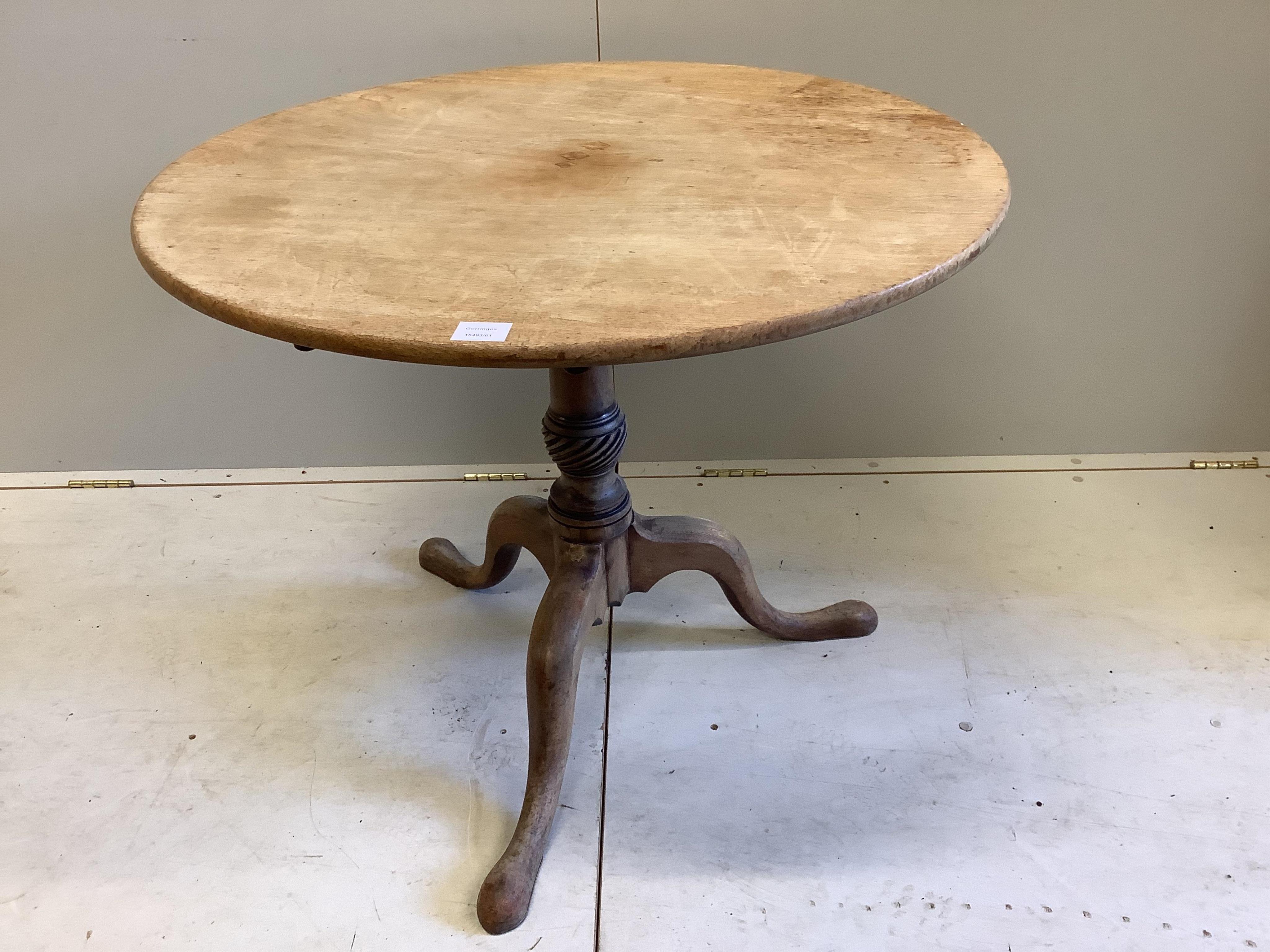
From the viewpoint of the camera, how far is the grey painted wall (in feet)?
5.80

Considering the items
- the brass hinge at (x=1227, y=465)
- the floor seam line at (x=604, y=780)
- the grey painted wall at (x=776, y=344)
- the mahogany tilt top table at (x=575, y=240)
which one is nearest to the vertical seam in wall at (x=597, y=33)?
the grey painted wall at (x=776, y=344)

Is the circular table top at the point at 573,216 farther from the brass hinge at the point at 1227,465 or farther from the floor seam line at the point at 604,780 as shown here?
the brass hinge at the point at 1227,465

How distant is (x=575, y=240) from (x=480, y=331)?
0.22 metres

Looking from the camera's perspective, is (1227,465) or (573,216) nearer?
(573,216)

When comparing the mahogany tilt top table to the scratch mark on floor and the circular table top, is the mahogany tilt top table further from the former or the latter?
the scratch mark on floor

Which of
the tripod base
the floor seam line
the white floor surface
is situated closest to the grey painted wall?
the white floor surface

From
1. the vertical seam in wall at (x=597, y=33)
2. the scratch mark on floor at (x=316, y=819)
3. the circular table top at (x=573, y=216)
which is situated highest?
the vertical seam in wall at (x=597, y=33)

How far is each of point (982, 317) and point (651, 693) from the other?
101 cm

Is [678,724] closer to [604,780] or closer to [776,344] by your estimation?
[604,780]

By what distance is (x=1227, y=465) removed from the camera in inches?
82.6

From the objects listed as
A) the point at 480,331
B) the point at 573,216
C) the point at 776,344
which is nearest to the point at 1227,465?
the point at 776,344

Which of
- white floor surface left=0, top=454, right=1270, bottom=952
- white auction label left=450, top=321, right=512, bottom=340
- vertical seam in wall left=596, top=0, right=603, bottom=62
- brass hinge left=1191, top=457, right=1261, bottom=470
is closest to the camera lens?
white auction label left=450, top=321, right=512, bottom=340

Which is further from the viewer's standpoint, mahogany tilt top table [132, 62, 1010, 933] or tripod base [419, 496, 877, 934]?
tripod base [419, 496, 877, 934]

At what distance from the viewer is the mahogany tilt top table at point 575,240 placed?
91 centimetres
